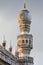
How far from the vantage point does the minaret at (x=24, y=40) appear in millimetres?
56803

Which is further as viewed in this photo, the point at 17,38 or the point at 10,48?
the point at 17,38

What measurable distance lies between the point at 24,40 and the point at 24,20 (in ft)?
12.9

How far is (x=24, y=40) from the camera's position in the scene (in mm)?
58594

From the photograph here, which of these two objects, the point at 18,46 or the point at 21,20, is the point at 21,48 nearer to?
the point at 18,46

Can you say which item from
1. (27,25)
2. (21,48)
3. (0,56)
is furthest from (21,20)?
(0,56)

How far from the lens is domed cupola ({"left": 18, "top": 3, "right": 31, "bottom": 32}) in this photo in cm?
5891

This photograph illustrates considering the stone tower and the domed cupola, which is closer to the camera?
the stone tower

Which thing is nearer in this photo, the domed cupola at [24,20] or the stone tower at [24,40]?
the stone tower at [24,40]

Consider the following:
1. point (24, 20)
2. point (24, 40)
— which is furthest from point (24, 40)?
point (24, 20)

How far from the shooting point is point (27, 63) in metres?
56.1

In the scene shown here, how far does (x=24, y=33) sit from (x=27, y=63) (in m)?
6.08

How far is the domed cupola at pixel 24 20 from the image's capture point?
5891cm

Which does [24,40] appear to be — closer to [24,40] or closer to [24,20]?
[24,40]

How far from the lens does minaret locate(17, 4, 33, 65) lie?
56803mm
